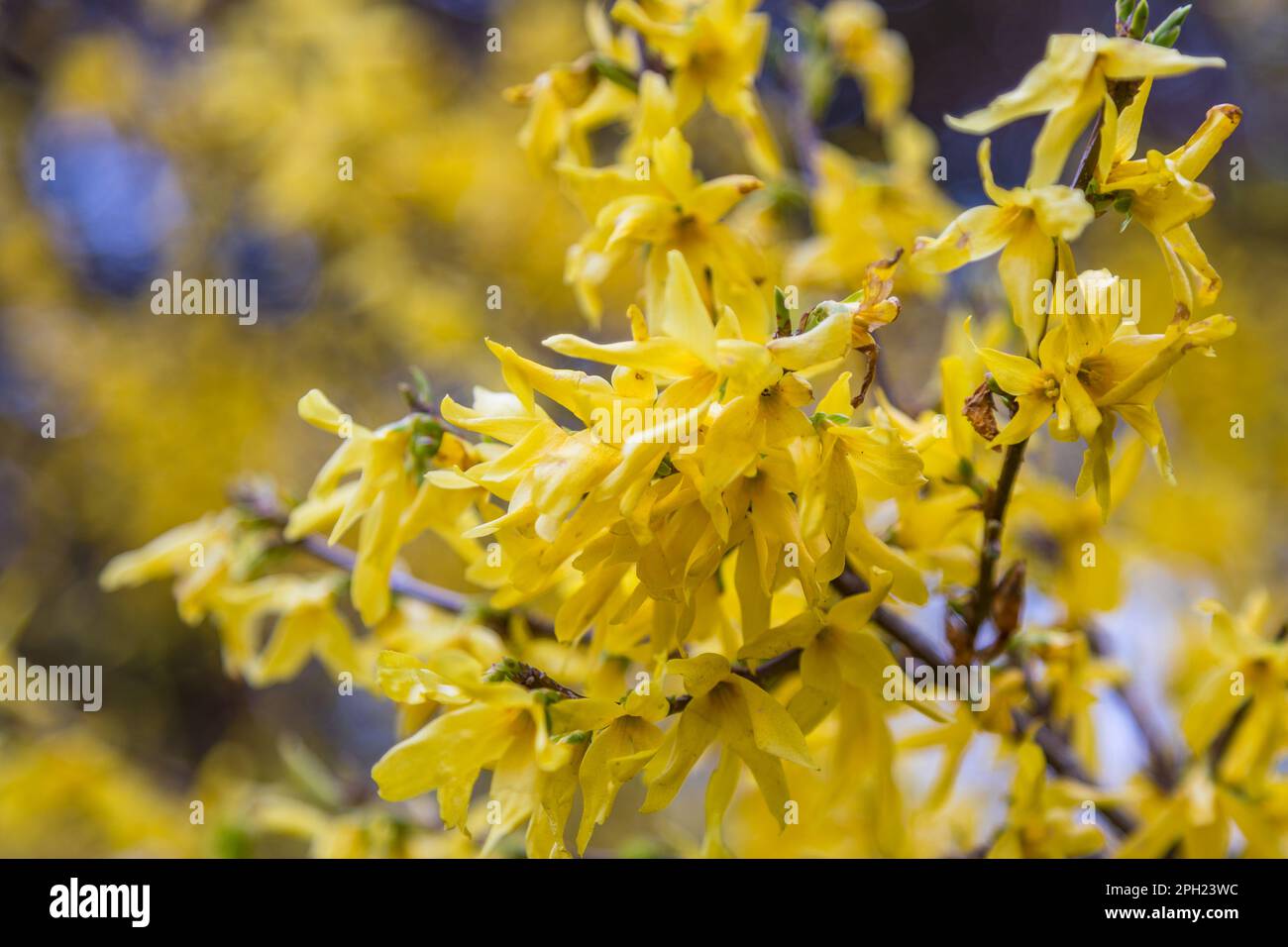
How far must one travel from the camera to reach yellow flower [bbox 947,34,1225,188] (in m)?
1.18

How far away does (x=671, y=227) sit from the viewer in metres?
1.58

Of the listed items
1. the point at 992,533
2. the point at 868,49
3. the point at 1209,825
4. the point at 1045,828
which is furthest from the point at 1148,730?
the point at 868,49

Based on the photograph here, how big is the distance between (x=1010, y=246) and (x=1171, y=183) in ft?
0.59

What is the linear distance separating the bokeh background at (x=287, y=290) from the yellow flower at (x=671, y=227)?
1.61m

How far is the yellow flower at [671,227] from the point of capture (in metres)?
1.52

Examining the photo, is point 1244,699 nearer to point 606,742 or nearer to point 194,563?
point 606,742

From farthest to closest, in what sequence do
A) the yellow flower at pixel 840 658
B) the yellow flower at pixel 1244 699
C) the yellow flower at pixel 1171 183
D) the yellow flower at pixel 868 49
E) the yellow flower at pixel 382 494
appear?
the yellow flower at pixel 868 49 → the yellow flower at pixel 1244 699 → the yellow flower at pixel 382 494 → the yellow flower at pixel 840 658 → the yellow flower at pixel 1171 183

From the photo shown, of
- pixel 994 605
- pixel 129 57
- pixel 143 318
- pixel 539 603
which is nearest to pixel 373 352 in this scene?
pixel 143 318

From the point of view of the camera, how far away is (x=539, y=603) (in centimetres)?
248

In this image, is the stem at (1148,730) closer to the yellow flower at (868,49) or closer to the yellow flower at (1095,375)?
the yellow flower at (1095,375)

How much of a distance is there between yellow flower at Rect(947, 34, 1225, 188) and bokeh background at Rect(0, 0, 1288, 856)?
173 cm

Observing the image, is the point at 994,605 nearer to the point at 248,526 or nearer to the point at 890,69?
the point at 248,526

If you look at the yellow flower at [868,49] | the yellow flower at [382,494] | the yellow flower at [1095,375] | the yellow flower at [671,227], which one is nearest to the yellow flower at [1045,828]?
the yellow flower at [1095,375]
